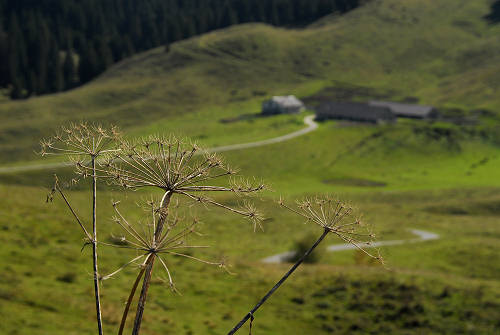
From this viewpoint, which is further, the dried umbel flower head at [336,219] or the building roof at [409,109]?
the building roof at [409,109]

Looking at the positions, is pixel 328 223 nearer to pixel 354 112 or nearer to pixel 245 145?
pixel 245 145

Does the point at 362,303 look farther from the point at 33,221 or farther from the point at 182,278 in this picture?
the point at 33,221

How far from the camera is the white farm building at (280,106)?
614 feet

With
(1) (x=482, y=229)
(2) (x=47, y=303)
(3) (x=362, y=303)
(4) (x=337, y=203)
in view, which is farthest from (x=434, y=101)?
(4) (x=337, y=203)

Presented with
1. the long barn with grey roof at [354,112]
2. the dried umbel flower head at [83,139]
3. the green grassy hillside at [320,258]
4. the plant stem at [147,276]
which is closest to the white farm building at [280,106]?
the long barn with grey roof at [354,112]

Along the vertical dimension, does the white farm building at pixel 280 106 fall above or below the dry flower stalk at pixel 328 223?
below

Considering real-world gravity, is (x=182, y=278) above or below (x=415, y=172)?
above

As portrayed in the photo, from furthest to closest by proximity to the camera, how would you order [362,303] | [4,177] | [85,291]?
1. [4,177]
2. [362,303]
3. [85,291]

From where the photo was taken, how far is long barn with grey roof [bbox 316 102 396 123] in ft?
559

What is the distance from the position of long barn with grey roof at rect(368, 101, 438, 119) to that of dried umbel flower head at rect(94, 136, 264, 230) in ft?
571

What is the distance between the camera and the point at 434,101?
650 ft

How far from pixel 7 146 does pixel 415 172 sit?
119m

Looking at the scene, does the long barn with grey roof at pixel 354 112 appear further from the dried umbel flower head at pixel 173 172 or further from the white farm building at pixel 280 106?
the dried umbel flower head at pixel 173 172

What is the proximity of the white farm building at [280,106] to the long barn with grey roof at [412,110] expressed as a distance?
90.2ft
